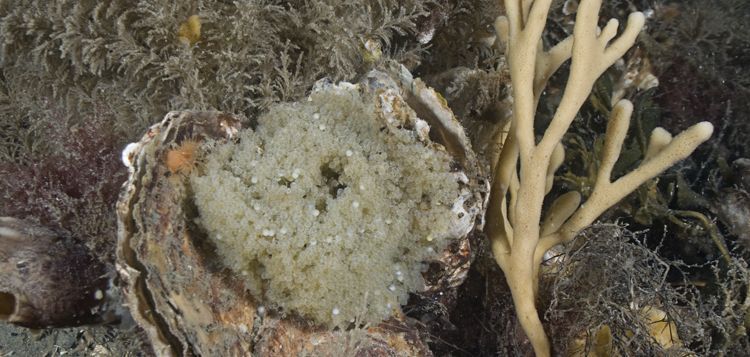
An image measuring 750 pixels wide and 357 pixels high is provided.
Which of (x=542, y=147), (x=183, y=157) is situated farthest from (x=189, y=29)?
(x=542, y=147)


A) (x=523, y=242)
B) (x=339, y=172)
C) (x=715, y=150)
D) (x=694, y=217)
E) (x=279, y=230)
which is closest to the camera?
(x=279, y=230)

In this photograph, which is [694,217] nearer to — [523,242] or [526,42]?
[523,242]

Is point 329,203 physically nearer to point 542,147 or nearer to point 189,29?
point 542,147

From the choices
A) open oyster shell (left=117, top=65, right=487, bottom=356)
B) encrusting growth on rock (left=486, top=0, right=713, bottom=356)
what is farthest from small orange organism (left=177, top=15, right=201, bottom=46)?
encrusting growth on rock (left=486, top=0, right=713, bottom=356)

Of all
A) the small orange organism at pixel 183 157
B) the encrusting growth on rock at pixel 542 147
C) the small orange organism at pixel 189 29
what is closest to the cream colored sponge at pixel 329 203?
the small orange organism at pixel 183 157

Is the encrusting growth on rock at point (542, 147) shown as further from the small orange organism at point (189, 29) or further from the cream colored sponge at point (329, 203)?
the small orange organism at point (189, 29)

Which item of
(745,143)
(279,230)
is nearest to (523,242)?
(279,230)
